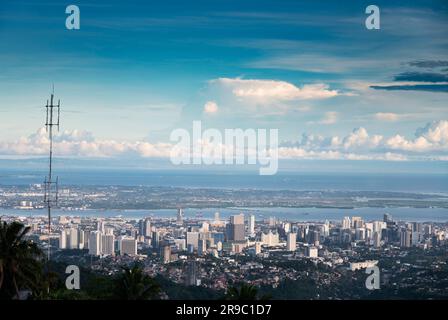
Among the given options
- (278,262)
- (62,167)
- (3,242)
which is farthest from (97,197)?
(3,242)

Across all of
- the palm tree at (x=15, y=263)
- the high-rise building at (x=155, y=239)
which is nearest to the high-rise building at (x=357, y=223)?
the high-rise building at (x=155, y=239)

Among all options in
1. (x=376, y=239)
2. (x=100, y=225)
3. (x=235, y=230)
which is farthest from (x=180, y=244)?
(x=376, y=239)

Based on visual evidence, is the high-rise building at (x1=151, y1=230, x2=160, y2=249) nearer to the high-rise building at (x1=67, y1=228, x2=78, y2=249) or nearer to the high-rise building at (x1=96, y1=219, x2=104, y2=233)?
the high-rise building at (x1=96, y1=219, x2=104, y2=233)

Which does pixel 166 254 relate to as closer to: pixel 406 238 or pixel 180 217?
pixel 180 217

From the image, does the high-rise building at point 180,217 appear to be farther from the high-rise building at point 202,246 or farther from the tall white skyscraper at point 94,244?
the tall white skyscraper at point 94,244

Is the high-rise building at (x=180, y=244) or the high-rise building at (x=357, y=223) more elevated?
the high-rise building at (x=357, y=223)
